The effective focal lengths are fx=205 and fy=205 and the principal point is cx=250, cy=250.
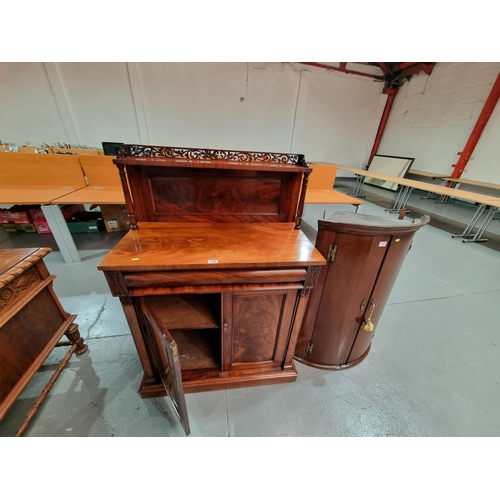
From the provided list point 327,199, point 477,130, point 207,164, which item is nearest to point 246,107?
point 327,199

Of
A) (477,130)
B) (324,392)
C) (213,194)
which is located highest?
(477,130)

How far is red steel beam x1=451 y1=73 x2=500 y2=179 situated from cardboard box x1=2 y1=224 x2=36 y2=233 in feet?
29.0

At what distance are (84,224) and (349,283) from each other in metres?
3.67

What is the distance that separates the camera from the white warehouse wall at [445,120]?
461 cm

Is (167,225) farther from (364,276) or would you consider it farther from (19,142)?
(19,142)

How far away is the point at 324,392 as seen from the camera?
52.4 inches

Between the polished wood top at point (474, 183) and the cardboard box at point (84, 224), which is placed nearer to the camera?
the cardboard box at point (84, 224)

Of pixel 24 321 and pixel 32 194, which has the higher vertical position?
pixel 32 194

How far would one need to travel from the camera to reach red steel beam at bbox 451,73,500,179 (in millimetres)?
4445

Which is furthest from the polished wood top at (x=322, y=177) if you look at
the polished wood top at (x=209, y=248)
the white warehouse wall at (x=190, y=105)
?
the white warehouse wall at (x=190, y=105)

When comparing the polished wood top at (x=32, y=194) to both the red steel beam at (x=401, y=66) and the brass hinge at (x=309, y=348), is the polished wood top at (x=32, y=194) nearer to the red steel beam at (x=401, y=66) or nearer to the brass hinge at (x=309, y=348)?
the brass hinge at (x=309, y=348)

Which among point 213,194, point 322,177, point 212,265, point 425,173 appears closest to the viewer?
point 212,265

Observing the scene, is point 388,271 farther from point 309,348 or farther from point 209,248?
point 209,248

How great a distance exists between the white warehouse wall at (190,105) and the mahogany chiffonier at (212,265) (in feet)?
19.2
